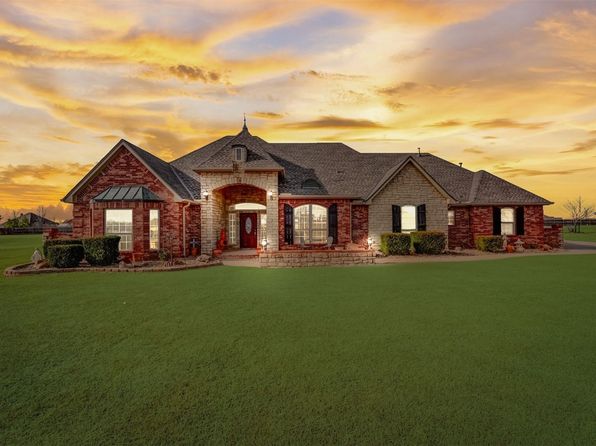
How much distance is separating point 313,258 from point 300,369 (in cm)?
1177

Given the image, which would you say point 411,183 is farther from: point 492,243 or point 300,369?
point 300,369

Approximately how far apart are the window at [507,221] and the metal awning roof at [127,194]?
2234 centimetres

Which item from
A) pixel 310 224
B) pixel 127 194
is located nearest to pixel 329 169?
pixel 310 224

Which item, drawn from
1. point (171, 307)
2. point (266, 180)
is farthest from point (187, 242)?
point (171, 307)

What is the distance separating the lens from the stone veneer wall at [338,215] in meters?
20.4

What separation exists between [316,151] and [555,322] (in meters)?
20.7

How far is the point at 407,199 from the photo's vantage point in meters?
21.1

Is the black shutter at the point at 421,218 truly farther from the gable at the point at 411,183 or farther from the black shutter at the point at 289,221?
the black shutter at the point at 289,221

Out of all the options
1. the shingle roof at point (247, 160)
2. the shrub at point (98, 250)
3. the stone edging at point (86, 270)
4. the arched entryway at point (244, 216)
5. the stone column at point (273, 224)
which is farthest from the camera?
the arched entryway at point (244, 216)

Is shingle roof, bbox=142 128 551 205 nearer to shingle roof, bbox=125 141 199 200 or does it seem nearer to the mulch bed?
shingle roof, bbox=125 141 199 200

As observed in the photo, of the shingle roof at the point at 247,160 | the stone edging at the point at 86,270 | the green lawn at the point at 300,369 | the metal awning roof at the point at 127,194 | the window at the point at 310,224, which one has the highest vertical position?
the shingle roof at the point at 247,160

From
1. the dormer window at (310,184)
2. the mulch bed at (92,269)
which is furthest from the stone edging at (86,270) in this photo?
the dormer window at (310,184)

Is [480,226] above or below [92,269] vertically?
above

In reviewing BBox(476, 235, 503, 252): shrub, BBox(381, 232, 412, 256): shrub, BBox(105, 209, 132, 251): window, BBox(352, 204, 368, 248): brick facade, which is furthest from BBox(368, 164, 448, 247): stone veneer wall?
BBox(105, 209, 132, 251): window
